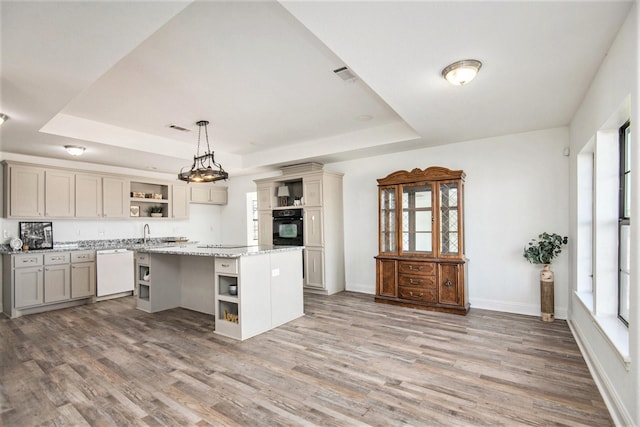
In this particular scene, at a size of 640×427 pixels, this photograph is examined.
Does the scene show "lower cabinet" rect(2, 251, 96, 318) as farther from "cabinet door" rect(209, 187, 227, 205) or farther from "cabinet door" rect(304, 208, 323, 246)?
"cabinet door" rect(304, 208, 323, 246)

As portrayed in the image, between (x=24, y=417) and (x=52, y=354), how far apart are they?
4.01 ft

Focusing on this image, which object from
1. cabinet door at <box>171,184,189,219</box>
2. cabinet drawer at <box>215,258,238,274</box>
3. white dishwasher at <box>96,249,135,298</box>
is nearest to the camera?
cabinet drawer at <box>215,258,238,274</box>

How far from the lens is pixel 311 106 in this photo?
13.0 ft

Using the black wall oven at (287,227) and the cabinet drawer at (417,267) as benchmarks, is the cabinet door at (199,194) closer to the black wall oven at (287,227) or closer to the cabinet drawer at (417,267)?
the black wall oven at (287,227)

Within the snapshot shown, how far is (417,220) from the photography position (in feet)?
15.8

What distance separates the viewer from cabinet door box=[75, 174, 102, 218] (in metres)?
5.58

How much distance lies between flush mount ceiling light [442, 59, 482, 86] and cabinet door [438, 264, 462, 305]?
2.66 m

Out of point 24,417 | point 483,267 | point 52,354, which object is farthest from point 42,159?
point 483,267

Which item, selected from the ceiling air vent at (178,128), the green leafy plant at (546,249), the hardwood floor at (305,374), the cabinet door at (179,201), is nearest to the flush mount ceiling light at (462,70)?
the hardwood floor at (305,374)

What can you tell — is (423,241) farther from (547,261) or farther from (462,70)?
(462,70)

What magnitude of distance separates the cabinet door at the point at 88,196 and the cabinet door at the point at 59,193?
0.08 meters

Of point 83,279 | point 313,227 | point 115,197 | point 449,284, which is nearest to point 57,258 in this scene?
A: point 83,279

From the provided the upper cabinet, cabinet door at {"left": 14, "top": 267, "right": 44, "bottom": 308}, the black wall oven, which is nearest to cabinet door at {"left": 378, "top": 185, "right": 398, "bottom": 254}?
the black wall oven

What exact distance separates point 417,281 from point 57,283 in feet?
17.9
